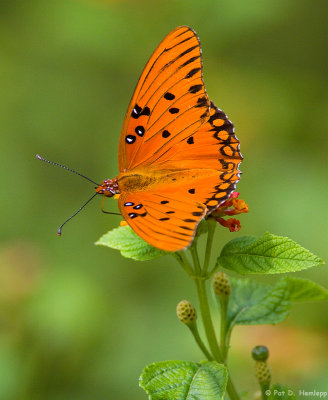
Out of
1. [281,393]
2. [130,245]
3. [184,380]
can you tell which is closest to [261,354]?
[281,393]

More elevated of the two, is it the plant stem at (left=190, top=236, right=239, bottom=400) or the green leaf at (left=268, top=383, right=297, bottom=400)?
the plant stem at (left=190, top=236, right=239, bottom=400)

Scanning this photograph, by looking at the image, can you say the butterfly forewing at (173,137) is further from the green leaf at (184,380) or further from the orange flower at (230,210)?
the green leaf at (184,380)

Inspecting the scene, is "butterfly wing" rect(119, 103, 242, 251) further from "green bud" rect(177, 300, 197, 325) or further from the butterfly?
"green bud" rect(177, 300, 197, 325)

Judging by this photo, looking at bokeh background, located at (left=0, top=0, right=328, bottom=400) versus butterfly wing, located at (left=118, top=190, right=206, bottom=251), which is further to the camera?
bokeh background, located at (left=0, top=0, right=328, bottom=400)

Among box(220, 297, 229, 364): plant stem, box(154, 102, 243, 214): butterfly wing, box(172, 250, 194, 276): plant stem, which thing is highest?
box(154, 102, 243, 214): butterfly wing

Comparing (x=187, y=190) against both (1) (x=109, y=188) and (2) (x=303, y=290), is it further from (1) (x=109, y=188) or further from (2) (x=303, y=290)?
(2) (x=303, y=290)

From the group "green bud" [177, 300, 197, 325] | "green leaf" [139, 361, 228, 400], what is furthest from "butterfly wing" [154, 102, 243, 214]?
"green leaf" [139, 361, 228, 400]

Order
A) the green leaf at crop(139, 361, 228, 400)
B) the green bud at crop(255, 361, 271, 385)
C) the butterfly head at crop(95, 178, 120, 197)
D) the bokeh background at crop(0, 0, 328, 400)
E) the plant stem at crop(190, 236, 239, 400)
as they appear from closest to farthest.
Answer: the green leaf at crop(139, 361, 228, 400) < the plant stem at crop(190, 236, 239, 400) < the green bud at crop(255, 361, 271, 385) < the butterfly head at crop(95, 178, 120, 197) < the bokeh background at crop(0, 0, 328, 400)
